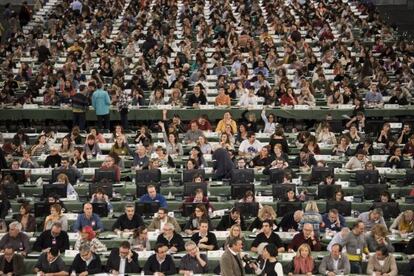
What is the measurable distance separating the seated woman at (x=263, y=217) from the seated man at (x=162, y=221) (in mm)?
1341

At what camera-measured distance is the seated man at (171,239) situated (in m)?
18.3

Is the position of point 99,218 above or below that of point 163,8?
below

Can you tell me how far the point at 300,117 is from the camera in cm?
2838

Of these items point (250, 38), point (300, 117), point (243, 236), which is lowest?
point (243, 236)

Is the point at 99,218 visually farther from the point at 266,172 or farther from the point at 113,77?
the point at 113,77

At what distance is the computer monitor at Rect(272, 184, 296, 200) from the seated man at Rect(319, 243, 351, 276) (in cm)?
348

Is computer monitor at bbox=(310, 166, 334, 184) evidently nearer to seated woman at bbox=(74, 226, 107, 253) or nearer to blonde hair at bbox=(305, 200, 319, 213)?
blonde hair at bbox=(305, 200, 319, 213)

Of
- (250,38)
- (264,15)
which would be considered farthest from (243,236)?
(264,15)

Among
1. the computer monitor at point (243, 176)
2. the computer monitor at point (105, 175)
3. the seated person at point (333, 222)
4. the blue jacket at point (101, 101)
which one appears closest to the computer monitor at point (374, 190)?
the seated person at point (333, 222)

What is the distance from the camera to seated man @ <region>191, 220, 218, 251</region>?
725 inches

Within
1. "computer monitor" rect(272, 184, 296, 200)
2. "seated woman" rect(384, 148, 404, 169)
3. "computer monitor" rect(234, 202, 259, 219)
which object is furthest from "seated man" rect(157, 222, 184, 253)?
"seated woman" rect(384, 148, 404, 169)

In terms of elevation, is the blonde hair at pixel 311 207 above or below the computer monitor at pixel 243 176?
below

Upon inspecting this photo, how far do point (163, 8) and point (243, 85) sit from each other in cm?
1044

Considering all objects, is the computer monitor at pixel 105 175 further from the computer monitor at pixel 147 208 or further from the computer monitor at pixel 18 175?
the computer monitor at pixel 147 208
